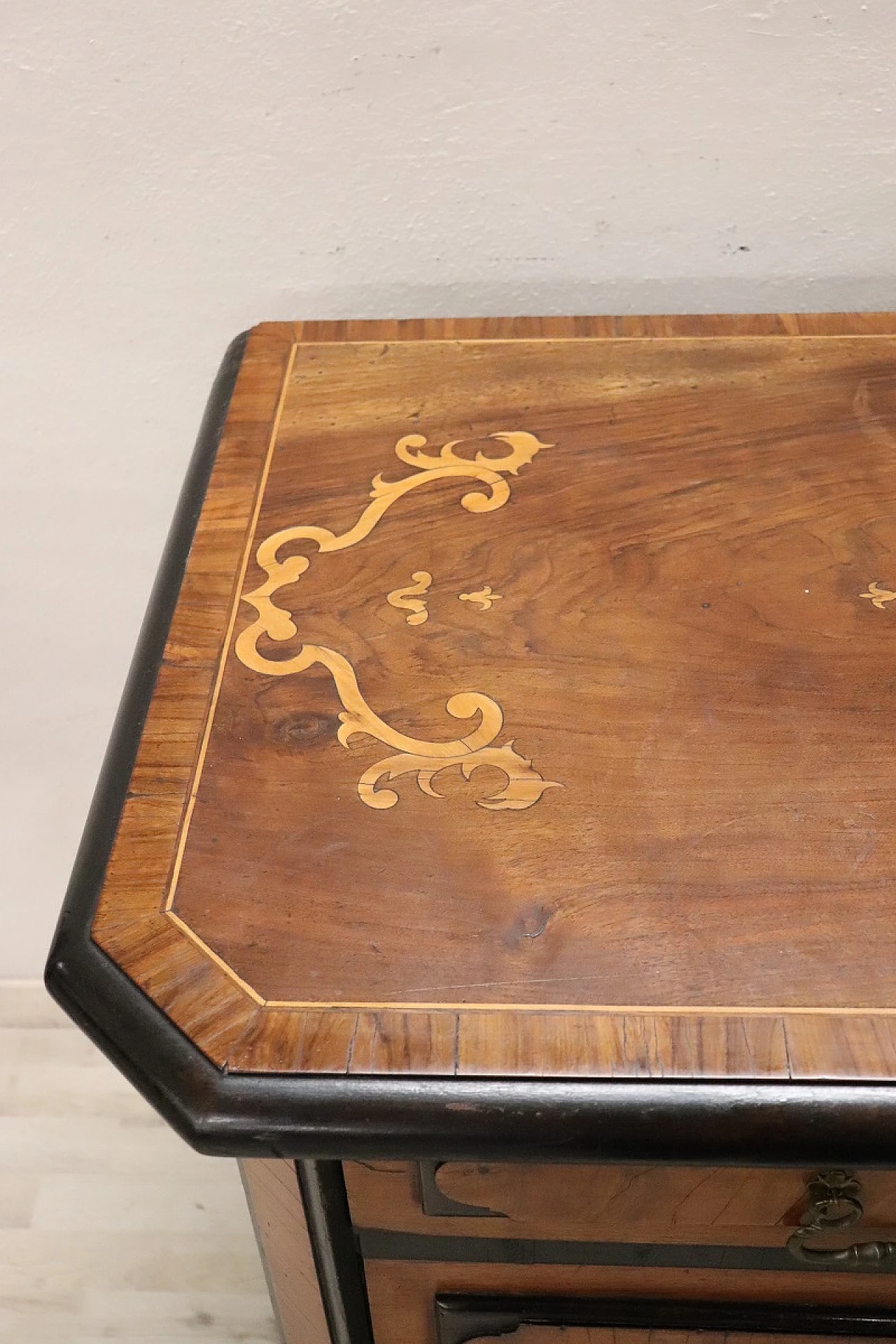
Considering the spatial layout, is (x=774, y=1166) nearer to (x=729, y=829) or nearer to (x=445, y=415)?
(x=729, y=829)

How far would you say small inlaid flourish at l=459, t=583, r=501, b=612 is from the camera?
71 centimetres

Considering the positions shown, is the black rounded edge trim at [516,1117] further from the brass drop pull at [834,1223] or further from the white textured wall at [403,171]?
the white textured wall at [403,171]

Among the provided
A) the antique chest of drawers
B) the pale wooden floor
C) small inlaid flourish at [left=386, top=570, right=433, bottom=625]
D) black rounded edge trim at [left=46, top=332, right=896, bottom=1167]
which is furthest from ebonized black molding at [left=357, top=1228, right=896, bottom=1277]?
the pale wooden floor

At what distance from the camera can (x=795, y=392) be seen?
822mm

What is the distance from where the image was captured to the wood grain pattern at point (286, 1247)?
651mm

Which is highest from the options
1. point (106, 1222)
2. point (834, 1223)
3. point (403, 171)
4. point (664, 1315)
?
point (403, 171)

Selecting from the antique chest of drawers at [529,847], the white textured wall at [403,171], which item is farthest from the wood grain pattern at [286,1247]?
the white textured wall at [403,171]

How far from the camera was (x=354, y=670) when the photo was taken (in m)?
0.68

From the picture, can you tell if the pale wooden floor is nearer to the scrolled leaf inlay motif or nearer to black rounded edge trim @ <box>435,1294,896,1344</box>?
black rounded edge trim @ <box>435,1294,896,1344</box>

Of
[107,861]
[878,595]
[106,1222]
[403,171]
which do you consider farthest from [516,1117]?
[106,1222]

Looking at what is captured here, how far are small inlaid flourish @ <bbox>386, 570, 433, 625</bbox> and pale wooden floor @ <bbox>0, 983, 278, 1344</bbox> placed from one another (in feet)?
2.47

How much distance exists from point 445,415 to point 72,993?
432 mm

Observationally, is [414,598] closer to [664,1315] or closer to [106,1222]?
[664,1315]

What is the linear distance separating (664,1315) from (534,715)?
0.32m
